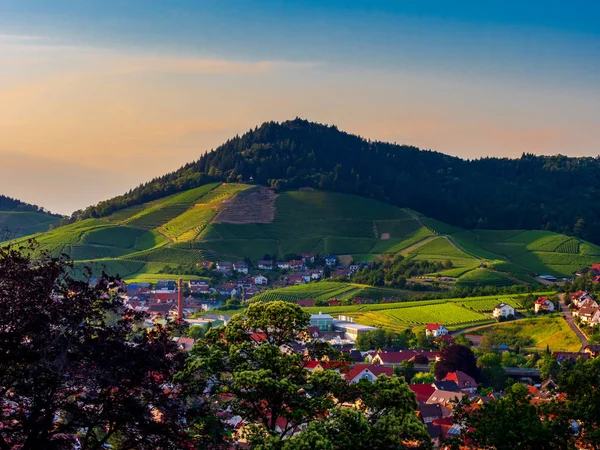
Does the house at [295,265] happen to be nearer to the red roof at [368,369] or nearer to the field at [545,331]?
the field at [545,331]

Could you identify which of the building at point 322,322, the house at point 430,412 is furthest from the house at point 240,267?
the house at point 430,412

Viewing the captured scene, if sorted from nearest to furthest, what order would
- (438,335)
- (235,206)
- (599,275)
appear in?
(438,335), (599,275), (235,206)

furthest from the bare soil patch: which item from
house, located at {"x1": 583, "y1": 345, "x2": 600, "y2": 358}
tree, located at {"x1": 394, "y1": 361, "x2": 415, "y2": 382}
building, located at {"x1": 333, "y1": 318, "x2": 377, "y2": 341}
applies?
house, located at {"x1": 583, "y1": 345, "x2": 600, "y2": 358}

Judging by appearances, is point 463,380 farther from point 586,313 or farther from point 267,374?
point 267,374

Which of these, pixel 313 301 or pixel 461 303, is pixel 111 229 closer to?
pixel 313 301

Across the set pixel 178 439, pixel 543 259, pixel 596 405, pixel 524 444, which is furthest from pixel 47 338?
pixel 543 259

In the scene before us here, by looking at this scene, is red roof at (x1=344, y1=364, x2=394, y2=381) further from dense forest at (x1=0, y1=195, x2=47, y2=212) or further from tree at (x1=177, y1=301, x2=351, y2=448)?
dense forest at (x1=0, y1=195, x2=47, y2=212)

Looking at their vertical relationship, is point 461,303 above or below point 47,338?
below
